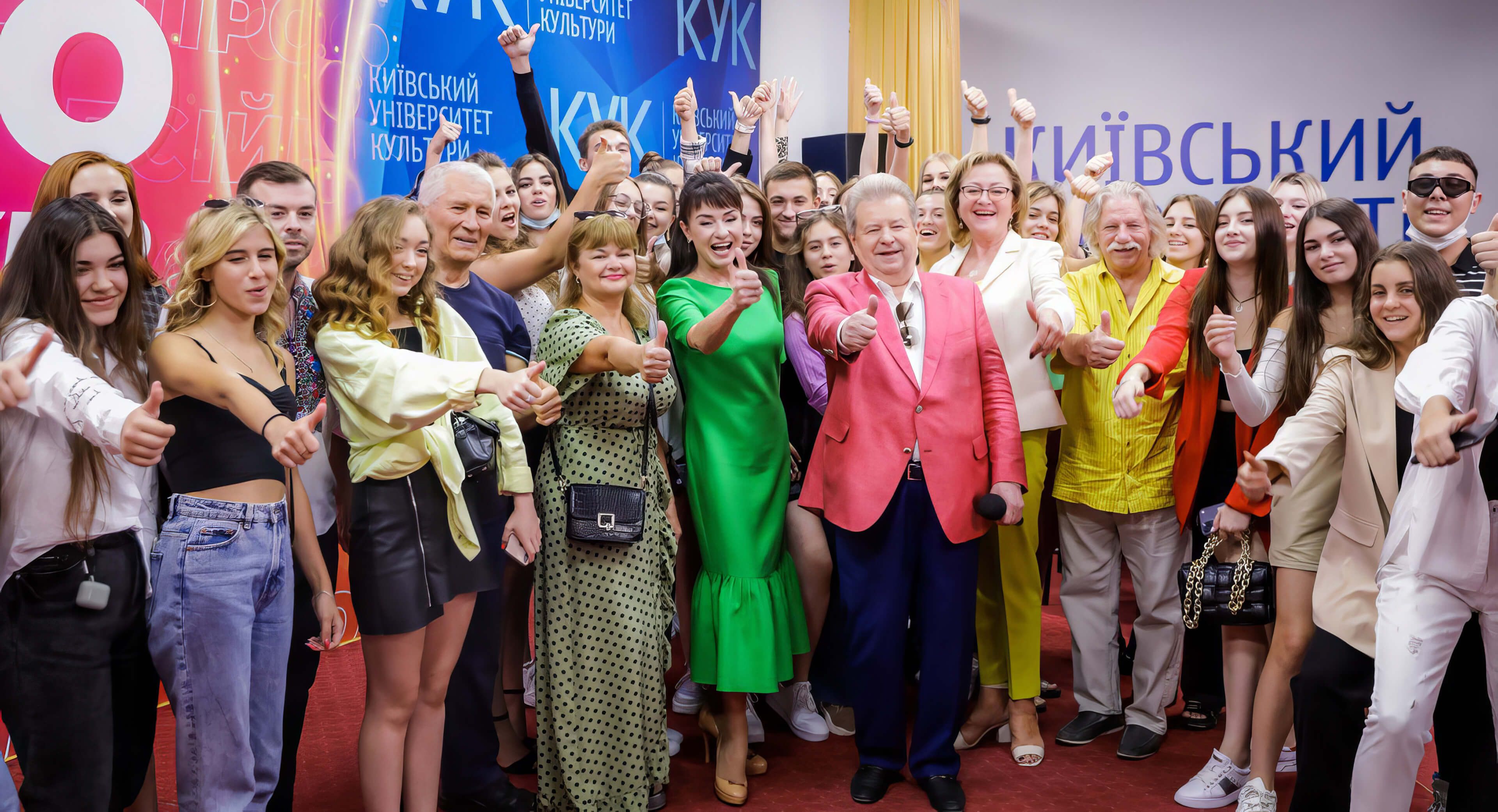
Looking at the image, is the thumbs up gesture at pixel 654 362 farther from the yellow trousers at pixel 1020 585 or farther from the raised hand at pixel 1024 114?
the raised hand at pixel 1024 114

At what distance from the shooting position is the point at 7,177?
3.90 meters

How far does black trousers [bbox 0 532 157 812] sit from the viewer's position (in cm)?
223

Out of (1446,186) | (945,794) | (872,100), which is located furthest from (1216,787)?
(872,100)

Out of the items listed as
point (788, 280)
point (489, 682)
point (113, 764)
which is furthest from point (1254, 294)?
point (113, 764)

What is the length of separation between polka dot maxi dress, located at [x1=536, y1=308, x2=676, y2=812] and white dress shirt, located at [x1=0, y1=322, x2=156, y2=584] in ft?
3.65

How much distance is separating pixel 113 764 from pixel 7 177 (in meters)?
2.49

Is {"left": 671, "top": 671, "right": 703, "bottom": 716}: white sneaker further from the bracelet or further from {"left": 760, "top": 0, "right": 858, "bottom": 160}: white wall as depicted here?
{"left": 760, "top": 0, "right": 858, "bottom": 160}: white wall

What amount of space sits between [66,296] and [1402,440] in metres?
3.05

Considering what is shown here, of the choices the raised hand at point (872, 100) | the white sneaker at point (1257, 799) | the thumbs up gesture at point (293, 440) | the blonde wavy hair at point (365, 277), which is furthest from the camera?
the raised hand at point (872, 100)

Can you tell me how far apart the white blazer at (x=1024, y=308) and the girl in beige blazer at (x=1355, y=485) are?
0.82m

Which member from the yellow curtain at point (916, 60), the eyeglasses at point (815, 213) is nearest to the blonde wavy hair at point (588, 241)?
the eyeglasses at point (815, 213)

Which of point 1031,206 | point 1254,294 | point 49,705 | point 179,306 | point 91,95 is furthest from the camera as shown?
point 1031,206

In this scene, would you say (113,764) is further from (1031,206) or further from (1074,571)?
(1031,206)

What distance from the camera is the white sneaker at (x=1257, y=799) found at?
3.12 metres
